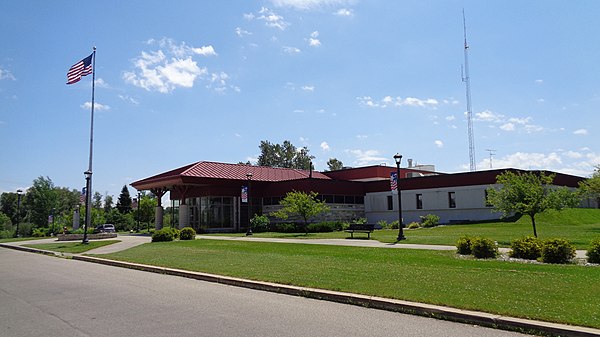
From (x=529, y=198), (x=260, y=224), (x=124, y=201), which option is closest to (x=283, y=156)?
(x=124, y=201)

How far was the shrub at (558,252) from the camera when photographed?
13.6 metres

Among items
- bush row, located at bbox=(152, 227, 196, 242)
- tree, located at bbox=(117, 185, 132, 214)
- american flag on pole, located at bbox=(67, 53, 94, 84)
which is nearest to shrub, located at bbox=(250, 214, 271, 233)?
bush row, located at bbox=(152, 227, 196, 242)

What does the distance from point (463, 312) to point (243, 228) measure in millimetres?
39375

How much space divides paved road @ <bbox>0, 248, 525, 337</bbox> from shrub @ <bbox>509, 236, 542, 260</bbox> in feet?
27.8

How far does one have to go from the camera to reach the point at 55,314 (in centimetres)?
852

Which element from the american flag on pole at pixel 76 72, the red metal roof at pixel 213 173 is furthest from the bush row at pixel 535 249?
the american flag on pole at pixel 76 72

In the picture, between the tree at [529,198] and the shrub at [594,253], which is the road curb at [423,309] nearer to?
the shrub at [594,253]

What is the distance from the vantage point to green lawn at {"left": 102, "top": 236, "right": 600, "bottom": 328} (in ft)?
26.0

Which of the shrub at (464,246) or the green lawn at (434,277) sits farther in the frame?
the shrub at (464,246)

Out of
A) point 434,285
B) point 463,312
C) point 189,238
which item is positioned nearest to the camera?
point 463,312

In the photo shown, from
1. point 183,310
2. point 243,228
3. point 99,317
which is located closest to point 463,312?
point 183,310

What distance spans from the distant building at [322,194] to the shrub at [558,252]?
86.0 ft

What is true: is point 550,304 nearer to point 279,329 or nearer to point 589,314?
point 589,314

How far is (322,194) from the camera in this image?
144 ft
